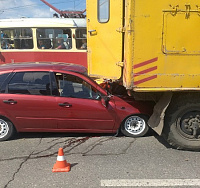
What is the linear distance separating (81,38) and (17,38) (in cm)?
295

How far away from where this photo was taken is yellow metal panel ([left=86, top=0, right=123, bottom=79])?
3.95 m

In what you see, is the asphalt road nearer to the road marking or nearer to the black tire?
the road marking

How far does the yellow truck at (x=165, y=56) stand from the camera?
3.37 m

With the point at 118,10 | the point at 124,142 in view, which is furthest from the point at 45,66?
the point at 124,142

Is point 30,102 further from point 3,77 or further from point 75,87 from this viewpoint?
point 75,87

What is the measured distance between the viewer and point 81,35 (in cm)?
1009

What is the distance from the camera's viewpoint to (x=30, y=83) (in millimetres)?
4340

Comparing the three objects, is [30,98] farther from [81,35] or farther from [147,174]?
[81,35]

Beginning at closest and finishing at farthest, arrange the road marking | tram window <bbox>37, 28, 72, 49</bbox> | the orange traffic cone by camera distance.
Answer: the road marking < the orange traffic cone < tram window <bbox>37, 28, 72, 49</bbox>

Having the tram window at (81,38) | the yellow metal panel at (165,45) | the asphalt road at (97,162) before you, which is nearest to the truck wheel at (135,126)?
the asphalt road at (97,162)

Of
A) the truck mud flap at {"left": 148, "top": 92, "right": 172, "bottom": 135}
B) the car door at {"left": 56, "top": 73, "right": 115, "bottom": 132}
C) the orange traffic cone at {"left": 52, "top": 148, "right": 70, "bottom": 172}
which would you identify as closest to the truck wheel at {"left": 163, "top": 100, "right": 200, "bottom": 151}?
the truck mud flap at {"left": 148, "top": 92, "right": 172, "bottom": 135}

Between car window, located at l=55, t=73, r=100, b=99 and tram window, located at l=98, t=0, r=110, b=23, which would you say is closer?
tram window, located at l=98, t=0, r=110, b=23

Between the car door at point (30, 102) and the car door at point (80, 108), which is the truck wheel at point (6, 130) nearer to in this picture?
the car door at point (30, 102)

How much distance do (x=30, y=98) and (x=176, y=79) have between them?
8.78ft
